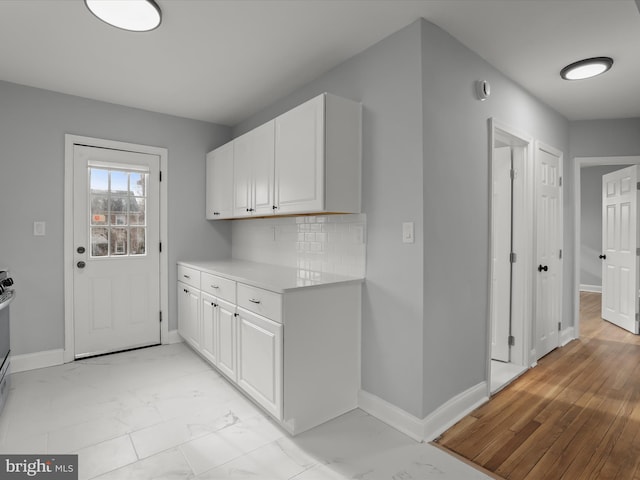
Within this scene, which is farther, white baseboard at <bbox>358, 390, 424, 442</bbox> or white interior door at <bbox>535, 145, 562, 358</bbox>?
white interior door at <bbox>535, 145, 562, 358</bbox>

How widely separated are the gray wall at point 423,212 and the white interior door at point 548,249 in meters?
1.10

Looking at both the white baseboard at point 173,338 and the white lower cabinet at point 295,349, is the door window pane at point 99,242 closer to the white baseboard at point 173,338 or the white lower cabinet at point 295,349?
the white baseboard at point 173,338

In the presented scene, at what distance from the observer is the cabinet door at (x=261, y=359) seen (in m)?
2.09

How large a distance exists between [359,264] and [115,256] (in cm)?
257

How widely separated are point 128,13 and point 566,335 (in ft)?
16.2

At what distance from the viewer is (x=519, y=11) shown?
1993 millimetres

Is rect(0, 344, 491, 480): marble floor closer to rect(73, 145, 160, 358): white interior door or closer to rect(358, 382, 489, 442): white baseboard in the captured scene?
rect(358, 382, 489, 442): white baseboard

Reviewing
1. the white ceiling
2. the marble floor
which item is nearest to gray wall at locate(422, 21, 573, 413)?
the white ceiling

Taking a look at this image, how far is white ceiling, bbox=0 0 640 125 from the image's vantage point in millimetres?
1986

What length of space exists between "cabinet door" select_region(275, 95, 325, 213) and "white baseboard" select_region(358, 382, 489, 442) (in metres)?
1.36

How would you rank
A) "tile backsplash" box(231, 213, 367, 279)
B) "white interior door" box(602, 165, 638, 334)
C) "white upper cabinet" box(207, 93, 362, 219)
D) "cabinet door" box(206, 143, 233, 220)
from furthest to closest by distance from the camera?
1. "white interior door" box(602, 165, 638, 334)
2. "cabinet door" box(206, 143, 233, 220)
3. "tile backsplash" box(231, 213, 367, 279)
4. "white upper cabinet" box(207, 93, 362, 219)

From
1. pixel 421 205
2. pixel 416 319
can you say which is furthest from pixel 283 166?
pixel 416 319

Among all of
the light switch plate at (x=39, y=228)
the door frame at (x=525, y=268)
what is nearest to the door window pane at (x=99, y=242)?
the light switch plate at (x=39, y=228)

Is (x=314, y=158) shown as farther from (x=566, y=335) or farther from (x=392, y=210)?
(x=566, y=335)
